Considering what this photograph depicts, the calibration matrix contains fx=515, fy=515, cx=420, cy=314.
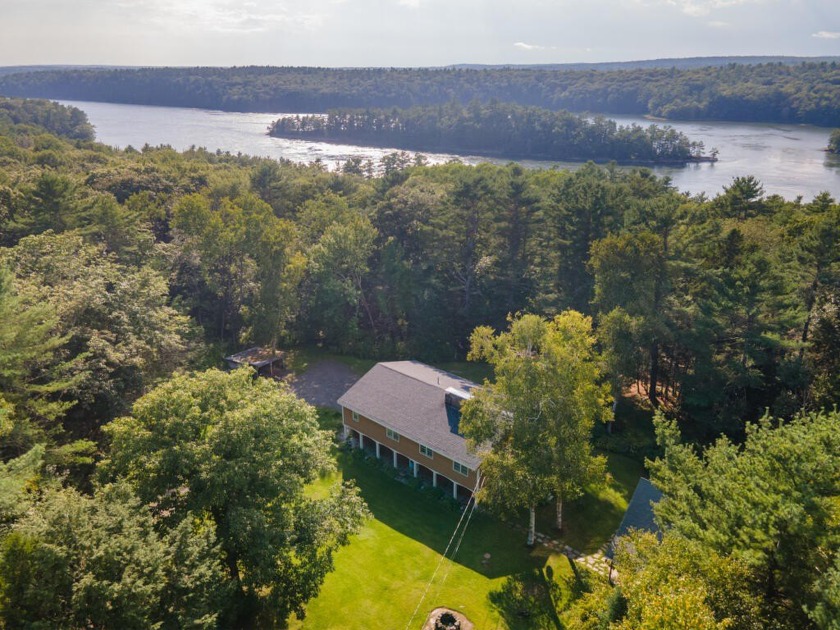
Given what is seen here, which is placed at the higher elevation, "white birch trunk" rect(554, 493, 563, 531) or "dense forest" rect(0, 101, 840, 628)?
"dense forest" rect(0, 101, 840, 628)

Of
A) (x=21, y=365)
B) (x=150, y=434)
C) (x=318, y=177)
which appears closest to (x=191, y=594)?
(x=150, y=434)

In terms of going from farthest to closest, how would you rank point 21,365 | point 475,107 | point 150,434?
point 475,107
point 21,365
point 150,434

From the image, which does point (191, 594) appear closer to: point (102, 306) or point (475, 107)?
point (102, 306)

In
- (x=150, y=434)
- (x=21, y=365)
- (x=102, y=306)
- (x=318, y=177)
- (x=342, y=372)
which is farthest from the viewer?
(x=318, y=177)

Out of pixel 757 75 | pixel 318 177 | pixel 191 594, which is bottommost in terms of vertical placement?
pixel 191 594

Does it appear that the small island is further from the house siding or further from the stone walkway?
the house siding

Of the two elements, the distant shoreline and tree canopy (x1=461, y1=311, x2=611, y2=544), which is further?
the distant shoreline

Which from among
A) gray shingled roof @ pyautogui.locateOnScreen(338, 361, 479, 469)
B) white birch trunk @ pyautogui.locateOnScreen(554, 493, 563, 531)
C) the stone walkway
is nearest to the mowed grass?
the stone walkway

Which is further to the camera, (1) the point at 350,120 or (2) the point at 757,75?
(2) the point at 757,75
